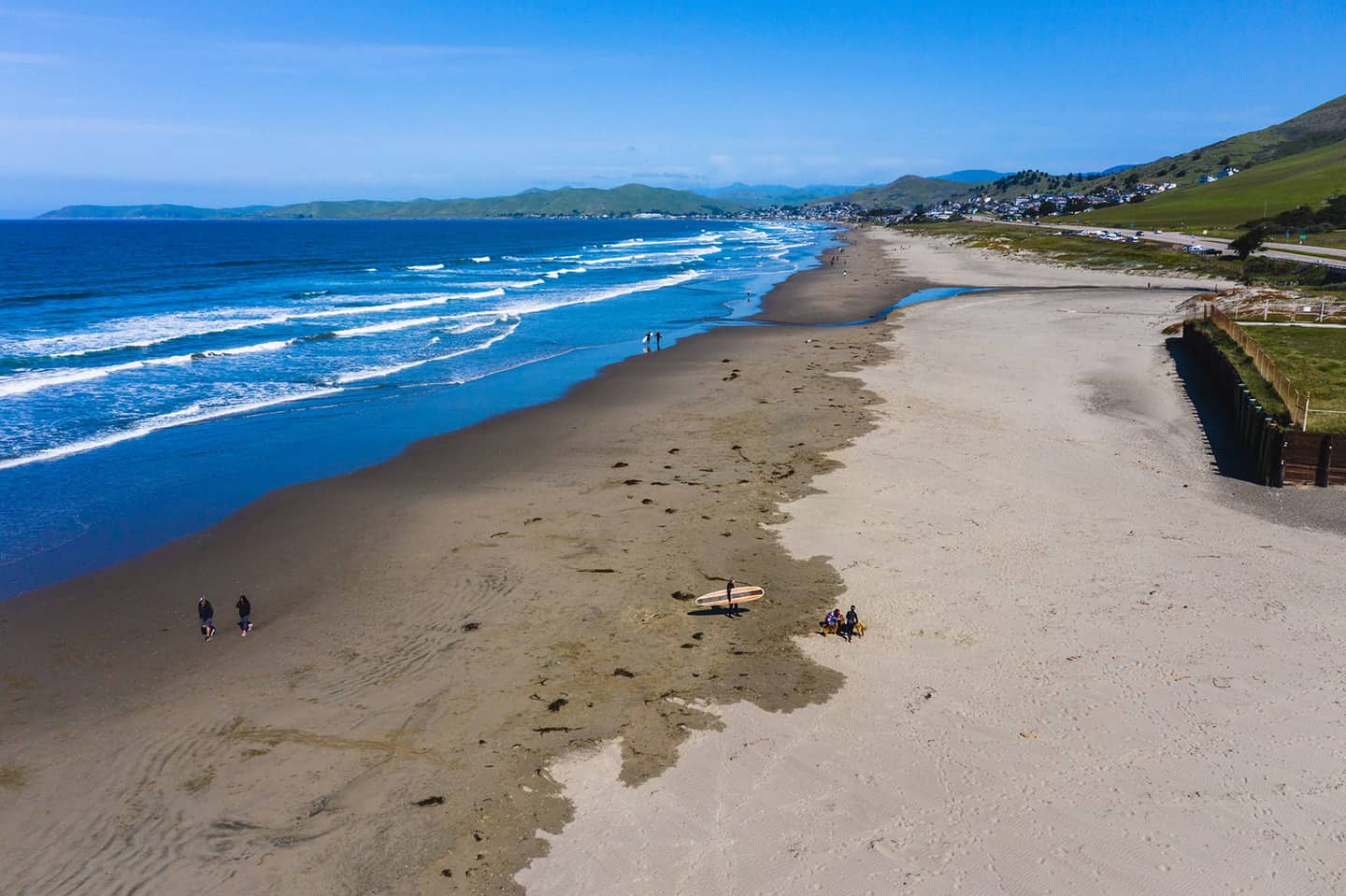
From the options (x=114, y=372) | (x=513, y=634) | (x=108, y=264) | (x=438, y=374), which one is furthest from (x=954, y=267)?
(x=108, y=264)

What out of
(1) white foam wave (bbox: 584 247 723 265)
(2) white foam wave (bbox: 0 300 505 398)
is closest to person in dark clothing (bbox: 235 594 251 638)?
(2) white foam wave (bbox: 0 300 505 398)

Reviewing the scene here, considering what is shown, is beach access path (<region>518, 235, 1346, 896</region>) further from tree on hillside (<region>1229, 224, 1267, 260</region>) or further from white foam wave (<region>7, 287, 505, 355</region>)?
tree on hillside (<region>1229, 224, 1267, 260</region>)

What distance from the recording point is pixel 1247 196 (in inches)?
4579

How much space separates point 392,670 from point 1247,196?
463 ft

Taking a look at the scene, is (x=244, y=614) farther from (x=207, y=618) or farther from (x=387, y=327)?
(x=387, y=327)

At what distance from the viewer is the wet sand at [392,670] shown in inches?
420

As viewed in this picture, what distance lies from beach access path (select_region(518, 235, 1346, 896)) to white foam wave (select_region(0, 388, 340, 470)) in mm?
23772

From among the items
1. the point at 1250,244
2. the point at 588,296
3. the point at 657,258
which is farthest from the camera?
the point at 657,258

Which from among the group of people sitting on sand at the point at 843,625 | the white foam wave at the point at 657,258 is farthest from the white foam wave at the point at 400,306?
the group of people sitting on sand at the point at 843,625

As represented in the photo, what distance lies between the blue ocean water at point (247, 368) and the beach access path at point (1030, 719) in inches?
624

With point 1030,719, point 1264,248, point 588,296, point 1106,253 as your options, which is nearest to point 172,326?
point 588,296

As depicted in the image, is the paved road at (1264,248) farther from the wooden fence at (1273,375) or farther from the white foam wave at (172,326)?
the white foam wave at (172,326)

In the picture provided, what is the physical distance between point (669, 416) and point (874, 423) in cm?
756

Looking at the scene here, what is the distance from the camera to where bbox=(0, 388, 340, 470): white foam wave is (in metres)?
26.3
